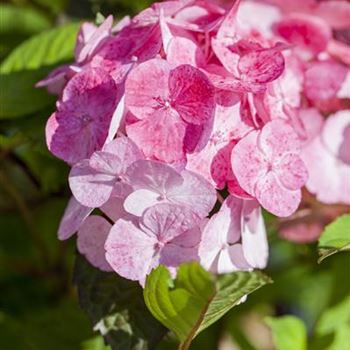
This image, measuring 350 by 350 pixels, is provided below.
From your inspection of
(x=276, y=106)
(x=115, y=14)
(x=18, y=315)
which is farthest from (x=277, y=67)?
(x=18, y=315)

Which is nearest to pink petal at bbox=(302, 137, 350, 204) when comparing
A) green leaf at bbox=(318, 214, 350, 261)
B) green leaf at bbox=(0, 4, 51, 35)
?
green leaf at bbox=(318, 214, 350, 261)

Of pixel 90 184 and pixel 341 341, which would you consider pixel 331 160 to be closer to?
pixel 341 341

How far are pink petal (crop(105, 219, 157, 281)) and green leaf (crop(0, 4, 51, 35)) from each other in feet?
2.34

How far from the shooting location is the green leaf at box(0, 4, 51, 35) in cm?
147

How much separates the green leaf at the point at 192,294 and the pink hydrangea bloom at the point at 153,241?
0.11ft

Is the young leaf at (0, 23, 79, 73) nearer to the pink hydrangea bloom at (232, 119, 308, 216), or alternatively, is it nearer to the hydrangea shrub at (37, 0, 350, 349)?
the hydrangea shrub at (37, 0, 350, 349)

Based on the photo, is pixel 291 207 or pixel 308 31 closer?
pixel 291 207

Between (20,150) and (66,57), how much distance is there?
28 centimetres

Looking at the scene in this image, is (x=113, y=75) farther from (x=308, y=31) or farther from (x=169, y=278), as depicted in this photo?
(x=308, y=31)

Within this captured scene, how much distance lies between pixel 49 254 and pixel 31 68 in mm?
389

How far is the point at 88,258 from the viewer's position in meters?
0.96

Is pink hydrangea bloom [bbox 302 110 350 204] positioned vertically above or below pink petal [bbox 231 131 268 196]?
below

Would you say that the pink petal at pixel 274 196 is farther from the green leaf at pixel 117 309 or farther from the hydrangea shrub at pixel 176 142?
the green leaf at pixel 117 309

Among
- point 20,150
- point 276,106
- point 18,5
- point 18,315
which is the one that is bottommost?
point 18,315
